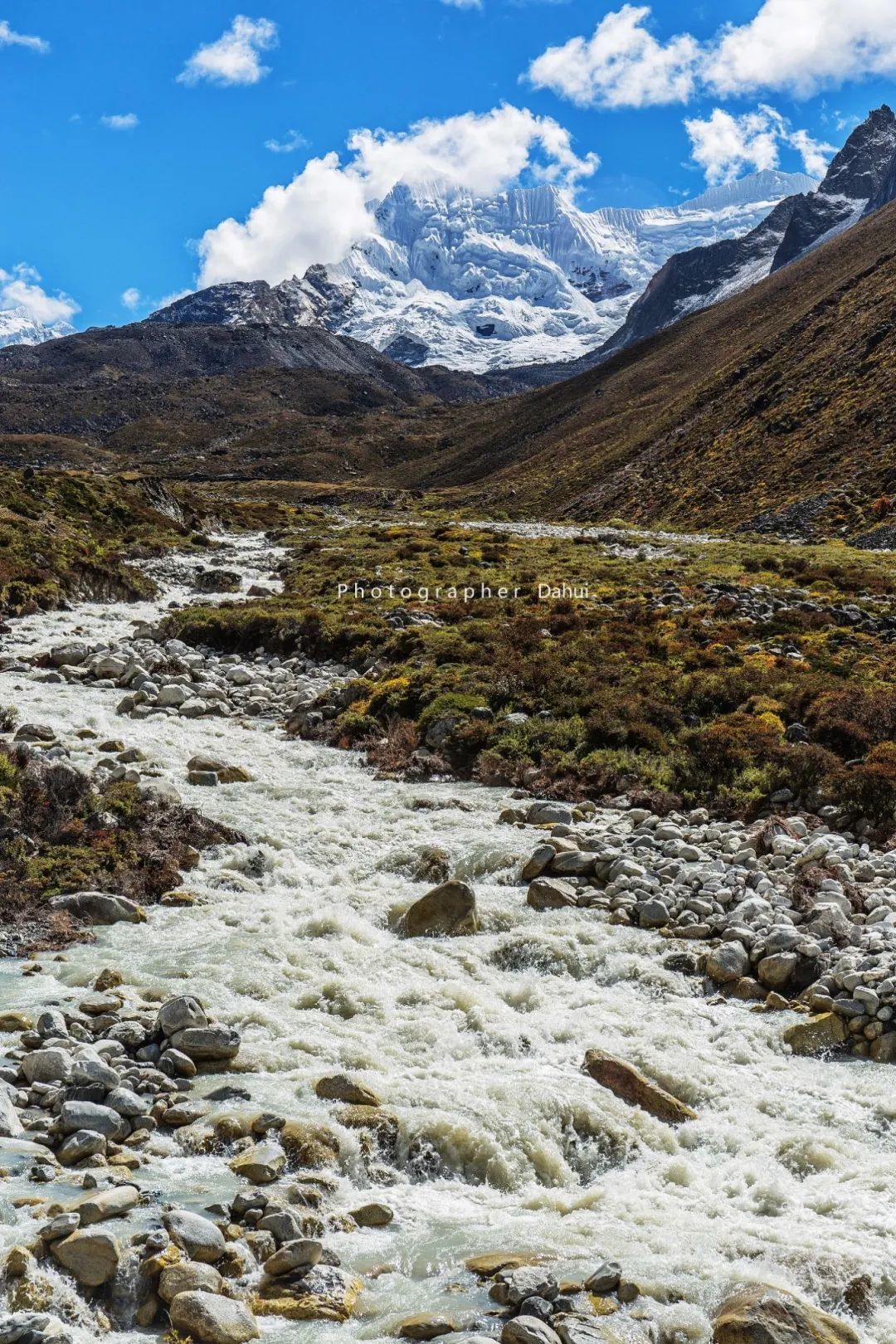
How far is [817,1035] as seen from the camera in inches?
485

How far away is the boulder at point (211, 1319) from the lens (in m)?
7.14

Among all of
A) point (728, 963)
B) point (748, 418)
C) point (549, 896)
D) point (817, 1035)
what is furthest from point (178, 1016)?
point (748, 418)

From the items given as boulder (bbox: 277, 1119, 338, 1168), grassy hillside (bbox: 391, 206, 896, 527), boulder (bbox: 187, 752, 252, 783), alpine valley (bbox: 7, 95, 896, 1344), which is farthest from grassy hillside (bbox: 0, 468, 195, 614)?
grassy hillside (bbox: 391, 206, 896, 527)

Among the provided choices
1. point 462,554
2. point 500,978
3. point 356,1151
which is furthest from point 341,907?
point 462,554

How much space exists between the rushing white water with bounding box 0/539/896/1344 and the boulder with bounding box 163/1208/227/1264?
0.45m

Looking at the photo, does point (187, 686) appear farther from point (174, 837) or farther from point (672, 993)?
point (672, 993)

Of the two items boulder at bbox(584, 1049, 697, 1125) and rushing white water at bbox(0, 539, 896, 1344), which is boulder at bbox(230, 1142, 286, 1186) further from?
boulder at bbox(584, 1049, 697, 1125)

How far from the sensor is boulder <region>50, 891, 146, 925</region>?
14.7 metres

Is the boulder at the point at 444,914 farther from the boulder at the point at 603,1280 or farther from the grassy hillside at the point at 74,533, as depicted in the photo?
the grassy hillside at the point at 74,533

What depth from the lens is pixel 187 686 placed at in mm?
28422

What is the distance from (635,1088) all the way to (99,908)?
27.5 ft

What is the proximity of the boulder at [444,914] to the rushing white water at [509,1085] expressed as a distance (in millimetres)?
347

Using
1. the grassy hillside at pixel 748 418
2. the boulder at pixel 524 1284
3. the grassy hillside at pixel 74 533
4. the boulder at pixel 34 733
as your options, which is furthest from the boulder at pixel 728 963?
the grassy hillside at pixel 748 418

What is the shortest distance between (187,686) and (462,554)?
30.7 m
